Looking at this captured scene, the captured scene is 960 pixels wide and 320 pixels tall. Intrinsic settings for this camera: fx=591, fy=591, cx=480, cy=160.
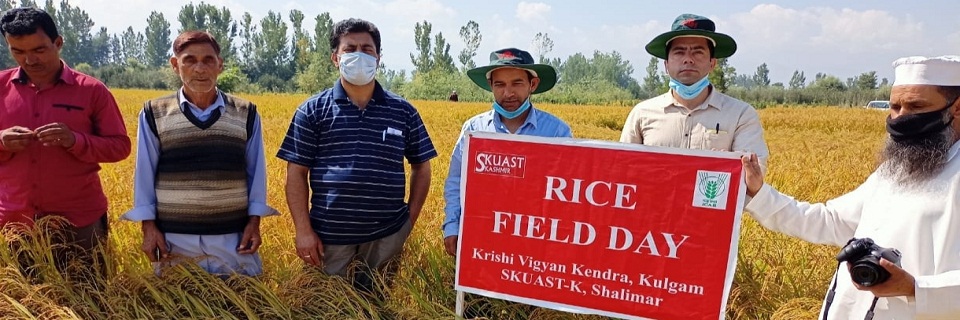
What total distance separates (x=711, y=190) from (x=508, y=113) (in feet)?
3.54

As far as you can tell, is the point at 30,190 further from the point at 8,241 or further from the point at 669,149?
the point at 669,149

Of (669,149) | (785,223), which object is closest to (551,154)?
(669,149)

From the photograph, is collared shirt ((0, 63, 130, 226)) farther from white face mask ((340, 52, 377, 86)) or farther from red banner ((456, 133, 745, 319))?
red banner ((456, 133, 745, 319))

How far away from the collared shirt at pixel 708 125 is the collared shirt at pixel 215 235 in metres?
2.20

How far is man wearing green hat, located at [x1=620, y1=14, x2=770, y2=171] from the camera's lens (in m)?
3.18

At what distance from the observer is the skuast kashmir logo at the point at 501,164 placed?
2.69m

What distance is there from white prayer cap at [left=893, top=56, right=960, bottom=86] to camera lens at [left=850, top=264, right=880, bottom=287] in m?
0.69

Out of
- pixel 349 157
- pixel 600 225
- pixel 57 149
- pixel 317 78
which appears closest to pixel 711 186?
pixel 600 225

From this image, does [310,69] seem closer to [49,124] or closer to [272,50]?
[272,50]

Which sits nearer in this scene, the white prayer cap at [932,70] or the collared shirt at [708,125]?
the white prayer cap at [932,70]

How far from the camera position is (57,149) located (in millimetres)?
3146

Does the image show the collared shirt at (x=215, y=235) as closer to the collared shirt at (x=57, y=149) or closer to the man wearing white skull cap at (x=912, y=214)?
the collared shirt at (x=57, y=149)

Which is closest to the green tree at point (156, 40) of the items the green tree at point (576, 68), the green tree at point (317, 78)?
the green tree at point (317, 78)

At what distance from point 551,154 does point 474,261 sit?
0.63 meters
